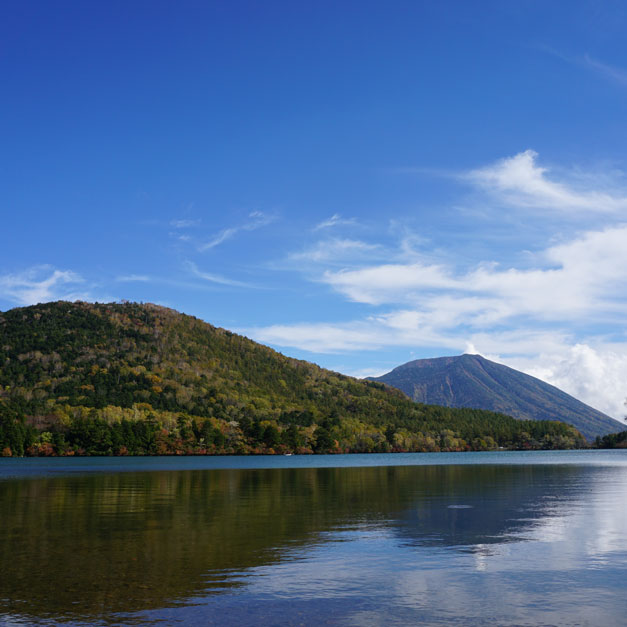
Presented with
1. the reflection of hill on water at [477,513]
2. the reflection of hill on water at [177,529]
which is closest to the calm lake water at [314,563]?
the reflection of hill on water at [177,529]

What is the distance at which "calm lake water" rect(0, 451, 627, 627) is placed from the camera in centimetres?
2420

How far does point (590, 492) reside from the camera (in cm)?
7556

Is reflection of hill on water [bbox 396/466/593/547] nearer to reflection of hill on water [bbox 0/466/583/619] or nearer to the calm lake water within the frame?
reflection of hill on water [bbox 0/466/583/619]

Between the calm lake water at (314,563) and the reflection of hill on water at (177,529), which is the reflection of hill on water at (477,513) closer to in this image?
the reflection of hill on water at (177,529)

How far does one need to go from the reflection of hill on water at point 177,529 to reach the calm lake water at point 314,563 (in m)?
0.14

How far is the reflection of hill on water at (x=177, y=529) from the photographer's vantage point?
27.4m

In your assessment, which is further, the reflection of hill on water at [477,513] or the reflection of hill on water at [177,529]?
the reflection of hill on water at [477,513]

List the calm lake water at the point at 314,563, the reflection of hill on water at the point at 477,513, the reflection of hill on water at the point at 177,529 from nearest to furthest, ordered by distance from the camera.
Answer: the calm lake water at the point at 314,563 → the reflection of hill on water at the point at 177,529 → the reflection of hill on water at the point at 477,513

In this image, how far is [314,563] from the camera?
3278cm

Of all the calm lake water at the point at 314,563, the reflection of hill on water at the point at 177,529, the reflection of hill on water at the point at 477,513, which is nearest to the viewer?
the calm lake water at the point at 314,563

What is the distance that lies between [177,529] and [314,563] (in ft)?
48.0

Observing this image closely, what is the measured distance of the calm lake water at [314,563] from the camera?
2420cm

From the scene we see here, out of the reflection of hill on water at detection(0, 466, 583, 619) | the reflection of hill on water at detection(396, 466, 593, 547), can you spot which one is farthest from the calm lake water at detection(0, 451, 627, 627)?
the reflection of hill on water at detection(396, 466, 593, 547)

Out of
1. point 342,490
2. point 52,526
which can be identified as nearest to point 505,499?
point 342,490
